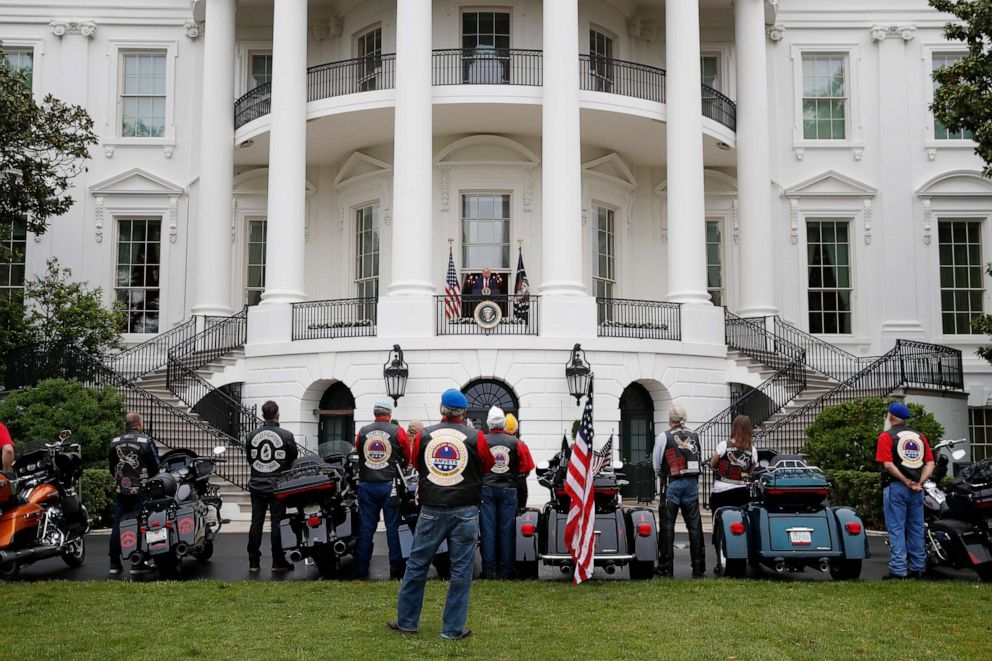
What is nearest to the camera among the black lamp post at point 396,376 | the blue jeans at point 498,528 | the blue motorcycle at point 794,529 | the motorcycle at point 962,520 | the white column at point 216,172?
the blue motorcycle at point 794,529

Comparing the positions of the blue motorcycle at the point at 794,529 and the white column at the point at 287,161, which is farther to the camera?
the white column at the point at 287,161

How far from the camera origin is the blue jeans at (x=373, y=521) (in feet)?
37.7

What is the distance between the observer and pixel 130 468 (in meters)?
11.9

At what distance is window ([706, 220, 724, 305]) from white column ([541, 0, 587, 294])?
7.22m

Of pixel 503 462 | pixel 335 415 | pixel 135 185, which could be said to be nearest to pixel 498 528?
pixel 503 462

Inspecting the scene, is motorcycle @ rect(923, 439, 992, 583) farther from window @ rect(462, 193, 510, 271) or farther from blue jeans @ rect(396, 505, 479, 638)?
window @ rect(462, 193, 510, 271)

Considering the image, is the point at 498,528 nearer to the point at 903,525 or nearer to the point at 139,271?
the point at 903,525

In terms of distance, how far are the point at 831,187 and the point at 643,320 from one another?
8209 millimetres

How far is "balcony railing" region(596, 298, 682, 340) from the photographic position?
2239 cm

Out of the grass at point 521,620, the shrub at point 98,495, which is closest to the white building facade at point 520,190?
the shrub at point 98,495

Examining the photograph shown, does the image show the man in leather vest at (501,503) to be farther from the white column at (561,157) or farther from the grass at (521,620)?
the white column at (561,157)

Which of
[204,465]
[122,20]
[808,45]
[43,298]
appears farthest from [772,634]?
[122,20]

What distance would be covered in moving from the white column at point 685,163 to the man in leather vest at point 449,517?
606 inches

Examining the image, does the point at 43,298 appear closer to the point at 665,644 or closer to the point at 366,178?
the point at 366,178
